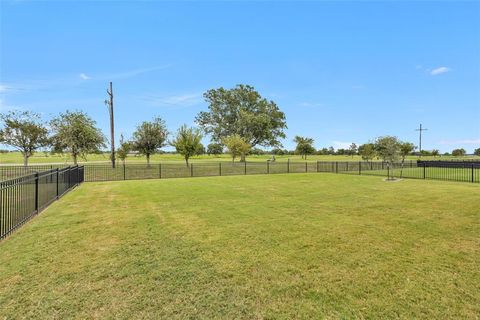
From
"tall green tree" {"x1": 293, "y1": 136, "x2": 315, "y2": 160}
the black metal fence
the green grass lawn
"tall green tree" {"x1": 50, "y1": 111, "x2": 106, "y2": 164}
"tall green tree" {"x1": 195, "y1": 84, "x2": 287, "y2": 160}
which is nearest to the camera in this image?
the green grass lawn

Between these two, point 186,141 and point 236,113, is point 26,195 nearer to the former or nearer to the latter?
point 186,141

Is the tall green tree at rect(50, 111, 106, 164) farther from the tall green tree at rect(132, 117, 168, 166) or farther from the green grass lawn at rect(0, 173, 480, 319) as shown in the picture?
the green grass lawn at rect(0, 173, 480, 319)

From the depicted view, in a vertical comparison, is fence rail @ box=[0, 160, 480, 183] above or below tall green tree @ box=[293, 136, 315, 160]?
below

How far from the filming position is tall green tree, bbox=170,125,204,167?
86.4 ft

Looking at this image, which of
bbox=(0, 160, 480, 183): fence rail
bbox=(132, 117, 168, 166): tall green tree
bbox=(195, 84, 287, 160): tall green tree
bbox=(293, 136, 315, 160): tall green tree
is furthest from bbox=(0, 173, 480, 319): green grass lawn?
bbox=(293, 136, 315, 160): tall green tree

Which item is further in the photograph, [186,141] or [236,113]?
[236,113]

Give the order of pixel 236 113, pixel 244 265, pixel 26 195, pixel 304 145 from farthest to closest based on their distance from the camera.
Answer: pixel 304 145 < pixel 236 113 < pixel 26 195 < pixel 244 265

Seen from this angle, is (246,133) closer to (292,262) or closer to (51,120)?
(51,120)

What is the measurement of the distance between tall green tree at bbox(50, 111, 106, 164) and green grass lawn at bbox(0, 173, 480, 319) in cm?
1952

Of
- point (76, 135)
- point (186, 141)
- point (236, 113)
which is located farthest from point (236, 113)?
point (76, 135)

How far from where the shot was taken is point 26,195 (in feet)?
21.5

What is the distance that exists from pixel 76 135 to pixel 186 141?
9.66 m

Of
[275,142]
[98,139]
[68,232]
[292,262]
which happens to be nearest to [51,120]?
[98,139]

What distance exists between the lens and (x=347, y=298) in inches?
114
